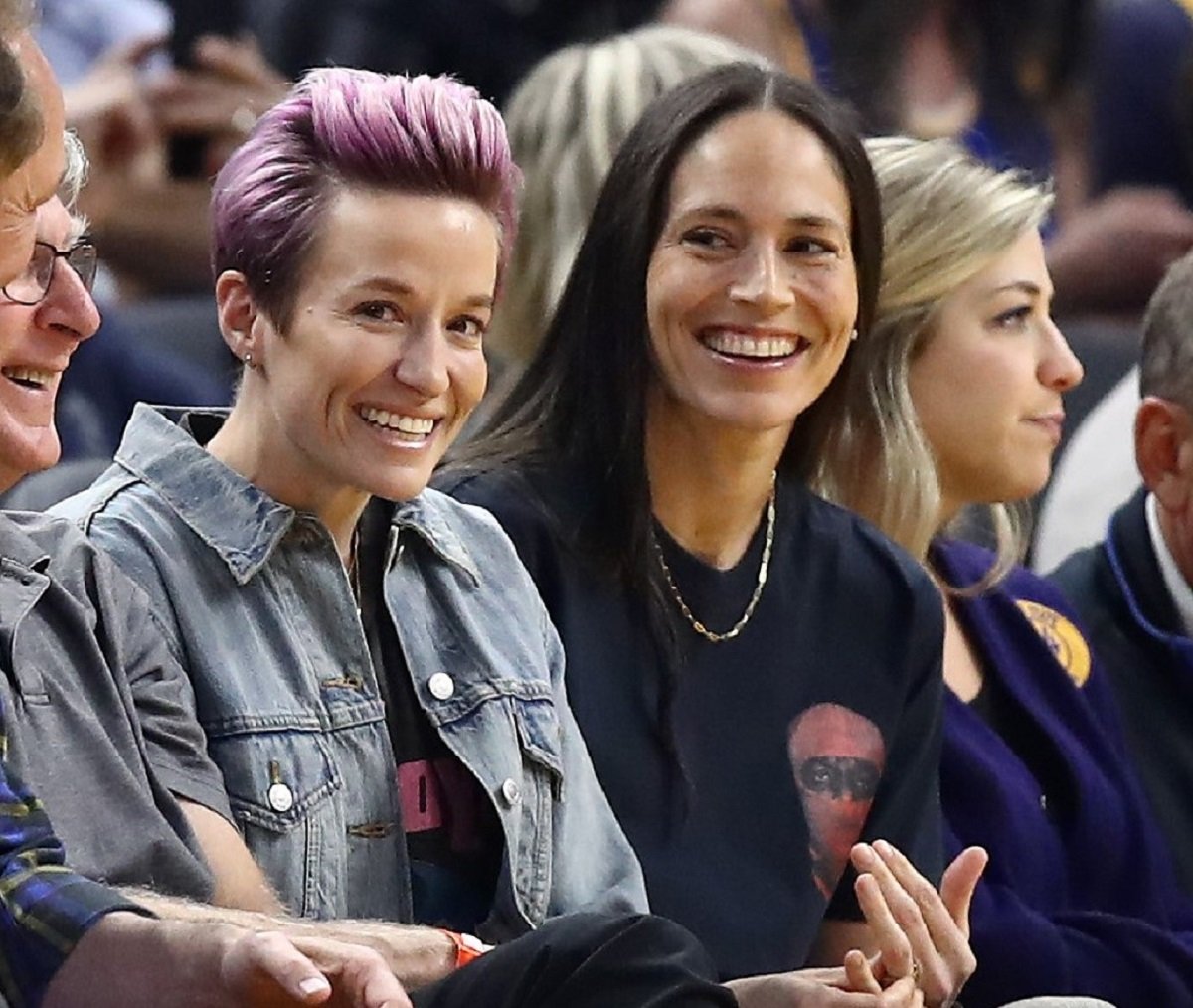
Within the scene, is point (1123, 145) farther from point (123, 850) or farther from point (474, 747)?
point (123, 850)

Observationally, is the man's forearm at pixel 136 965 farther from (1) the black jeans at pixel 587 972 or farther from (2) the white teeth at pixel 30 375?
(2) the white teeth at pixel 30 375

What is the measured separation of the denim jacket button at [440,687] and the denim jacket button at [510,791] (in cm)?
8

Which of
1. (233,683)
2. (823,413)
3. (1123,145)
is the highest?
(1123,145)

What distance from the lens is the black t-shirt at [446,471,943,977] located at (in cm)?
223

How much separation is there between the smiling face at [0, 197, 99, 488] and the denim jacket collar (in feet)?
0.52

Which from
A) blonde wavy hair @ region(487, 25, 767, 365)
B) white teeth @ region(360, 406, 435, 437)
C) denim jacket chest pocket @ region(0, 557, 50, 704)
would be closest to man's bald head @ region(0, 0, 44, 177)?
denim jacket chest pocket @ region(0, 557, 50, 704)

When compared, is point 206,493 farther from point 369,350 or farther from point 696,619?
point 696,619

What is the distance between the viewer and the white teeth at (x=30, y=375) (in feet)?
5.95

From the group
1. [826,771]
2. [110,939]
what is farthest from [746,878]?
[110,939]

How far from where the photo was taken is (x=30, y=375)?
183cm

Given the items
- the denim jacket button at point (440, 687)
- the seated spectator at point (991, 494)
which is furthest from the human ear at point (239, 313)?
the seated spectator at point (991, 494)

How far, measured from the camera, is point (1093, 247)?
4.27m

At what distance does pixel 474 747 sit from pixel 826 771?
16.5 inches

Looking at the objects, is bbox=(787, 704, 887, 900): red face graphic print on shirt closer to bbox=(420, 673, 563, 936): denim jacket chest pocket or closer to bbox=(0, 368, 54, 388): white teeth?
bbox=(420, 673, 563, 936): denim jacket chest pocket
